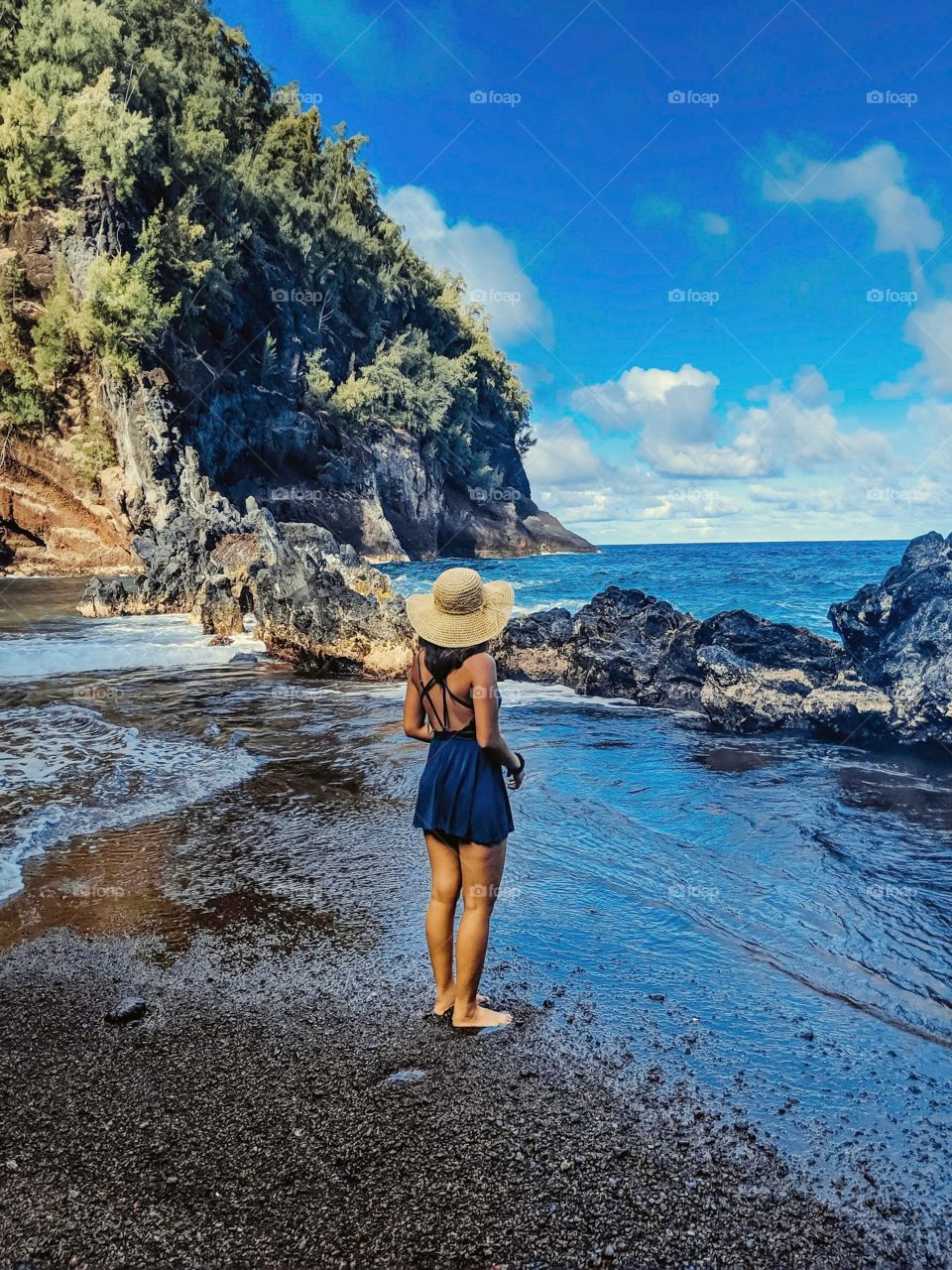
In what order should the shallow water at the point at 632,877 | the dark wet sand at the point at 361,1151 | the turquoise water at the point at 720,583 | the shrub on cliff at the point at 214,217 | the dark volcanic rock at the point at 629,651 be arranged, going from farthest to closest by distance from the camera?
1. the shrub on cliff at the point at 214,217
2. the turquoise water at the point at 720,583
3. the dark volcanic rock at the point at 629,651
4. the shallow water at the point at 632,877
5. the dark wet sand at the point at 361,1151

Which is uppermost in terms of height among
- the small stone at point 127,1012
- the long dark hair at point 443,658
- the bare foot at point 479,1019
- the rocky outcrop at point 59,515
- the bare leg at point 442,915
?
the rocky outcrop at point 59,515

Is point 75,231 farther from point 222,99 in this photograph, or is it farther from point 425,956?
point 425,956

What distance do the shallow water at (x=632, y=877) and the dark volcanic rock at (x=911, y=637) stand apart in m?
0.59

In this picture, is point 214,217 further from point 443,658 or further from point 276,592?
point 443,658

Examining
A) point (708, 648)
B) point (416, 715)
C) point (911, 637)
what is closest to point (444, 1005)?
point (416, 715)

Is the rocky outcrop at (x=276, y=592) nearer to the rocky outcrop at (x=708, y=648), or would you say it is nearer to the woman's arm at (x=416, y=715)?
the rocky outcrop at (x=708, y=648)

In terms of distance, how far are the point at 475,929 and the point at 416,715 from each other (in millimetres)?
909

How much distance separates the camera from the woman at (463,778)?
316cm

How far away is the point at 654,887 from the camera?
15.1 feet

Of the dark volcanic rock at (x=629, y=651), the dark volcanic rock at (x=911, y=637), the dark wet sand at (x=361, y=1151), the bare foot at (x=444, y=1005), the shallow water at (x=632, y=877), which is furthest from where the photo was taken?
the dark volcanic rock at (x=629, y=651)

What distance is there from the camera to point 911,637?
322 inches

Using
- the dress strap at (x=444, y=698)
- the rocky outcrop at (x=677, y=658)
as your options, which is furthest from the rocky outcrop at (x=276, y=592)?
the dress strap at (x=444, y=698)

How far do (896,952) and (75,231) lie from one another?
36.0 metres

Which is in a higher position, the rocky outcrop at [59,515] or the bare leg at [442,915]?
the rocky outcrop at [59,515]
